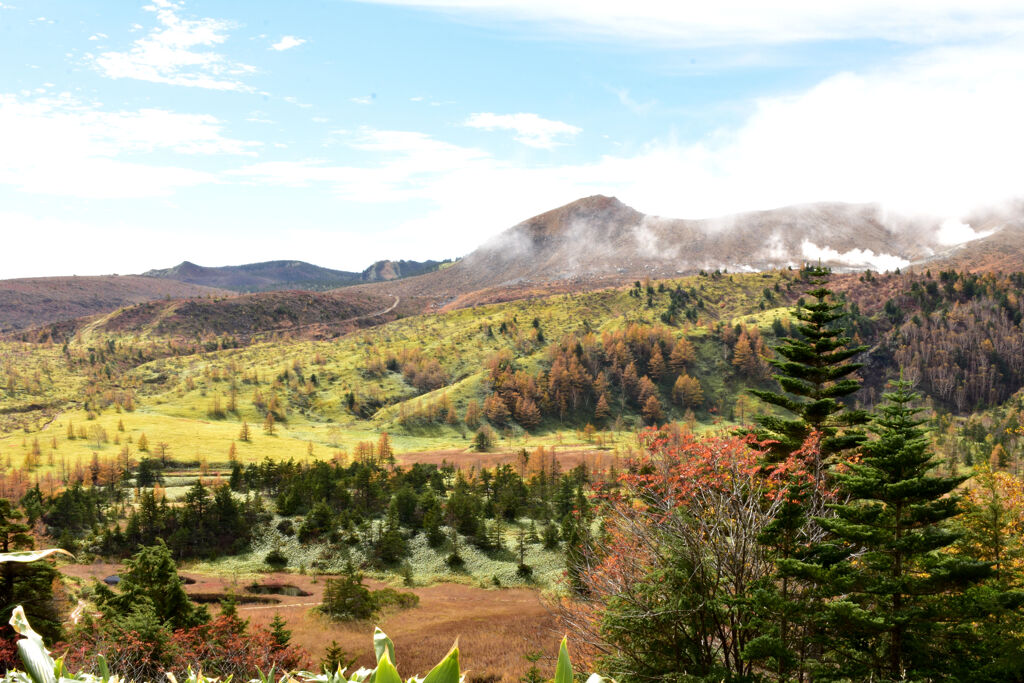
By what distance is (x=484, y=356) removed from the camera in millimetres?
155250

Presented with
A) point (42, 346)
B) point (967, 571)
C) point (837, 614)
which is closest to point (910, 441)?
point (967, 571)

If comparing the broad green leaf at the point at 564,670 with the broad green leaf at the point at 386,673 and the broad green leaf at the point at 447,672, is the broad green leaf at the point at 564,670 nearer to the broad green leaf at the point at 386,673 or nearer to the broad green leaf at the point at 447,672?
the broad green leaf at the point at 447,672

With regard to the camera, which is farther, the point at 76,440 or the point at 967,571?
the point at 76,440

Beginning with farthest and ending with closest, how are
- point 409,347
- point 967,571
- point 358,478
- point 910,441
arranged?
point 409,347, point 358,478, point 910,441, point 967,571

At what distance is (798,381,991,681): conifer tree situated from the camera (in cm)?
1327

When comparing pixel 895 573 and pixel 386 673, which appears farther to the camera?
pixel 895 573

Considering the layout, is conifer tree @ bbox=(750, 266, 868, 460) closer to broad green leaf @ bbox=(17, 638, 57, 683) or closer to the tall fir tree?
the tall fir tree

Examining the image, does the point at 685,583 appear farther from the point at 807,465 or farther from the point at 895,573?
the point at 807,465

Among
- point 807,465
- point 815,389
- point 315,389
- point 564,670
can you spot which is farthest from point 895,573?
point 315,389

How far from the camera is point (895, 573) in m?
14.0

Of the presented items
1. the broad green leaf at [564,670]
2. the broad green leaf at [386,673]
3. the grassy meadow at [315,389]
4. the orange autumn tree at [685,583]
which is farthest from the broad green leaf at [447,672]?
the grassy meadow at [315,389]

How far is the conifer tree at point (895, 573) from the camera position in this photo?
1327cm

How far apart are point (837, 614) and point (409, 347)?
6302 inches

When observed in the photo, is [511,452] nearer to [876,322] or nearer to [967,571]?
[967,571]
